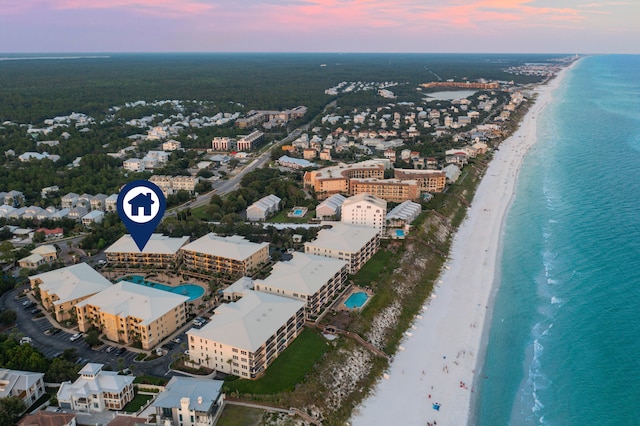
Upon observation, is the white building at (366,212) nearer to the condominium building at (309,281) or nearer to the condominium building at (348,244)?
the condominium building at (348,244)

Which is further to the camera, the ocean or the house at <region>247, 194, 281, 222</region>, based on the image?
the house at <region>247, 194, 281, 222</region>

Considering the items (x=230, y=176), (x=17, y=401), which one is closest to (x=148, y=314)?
(x=17, y=401)

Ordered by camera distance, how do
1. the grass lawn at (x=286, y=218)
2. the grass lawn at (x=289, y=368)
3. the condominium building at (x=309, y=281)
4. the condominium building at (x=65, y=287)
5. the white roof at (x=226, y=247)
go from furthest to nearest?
the grass lawn at (x=286, y=218)
the white roof at (x=226, y=247)
the condominium building at (x=309, y=281)
the condominium building at (x=65, y=287)
the grass lawn at (x=289, y=368)

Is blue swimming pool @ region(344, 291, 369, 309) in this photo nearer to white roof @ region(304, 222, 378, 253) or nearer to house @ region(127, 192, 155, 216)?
white roof @ region(304, 222, 378, 253)

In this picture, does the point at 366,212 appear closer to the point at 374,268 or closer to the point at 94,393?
the point at 374,268

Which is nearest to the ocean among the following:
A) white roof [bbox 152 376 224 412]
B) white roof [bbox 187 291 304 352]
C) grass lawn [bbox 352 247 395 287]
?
grass lawn [bbox 352 247 395 287]

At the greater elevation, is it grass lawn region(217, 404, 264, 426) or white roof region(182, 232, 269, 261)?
white roof region(182, 232, 269, 261)

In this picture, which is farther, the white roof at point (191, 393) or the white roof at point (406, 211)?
the white roof at point (406, 211)

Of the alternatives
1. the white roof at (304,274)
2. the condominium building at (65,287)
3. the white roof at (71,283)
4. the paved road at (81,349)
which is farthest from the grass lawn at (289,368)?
the white roof at (71,283)

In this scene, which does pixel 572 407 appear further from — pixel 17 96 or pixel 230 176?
pixel 17 96
